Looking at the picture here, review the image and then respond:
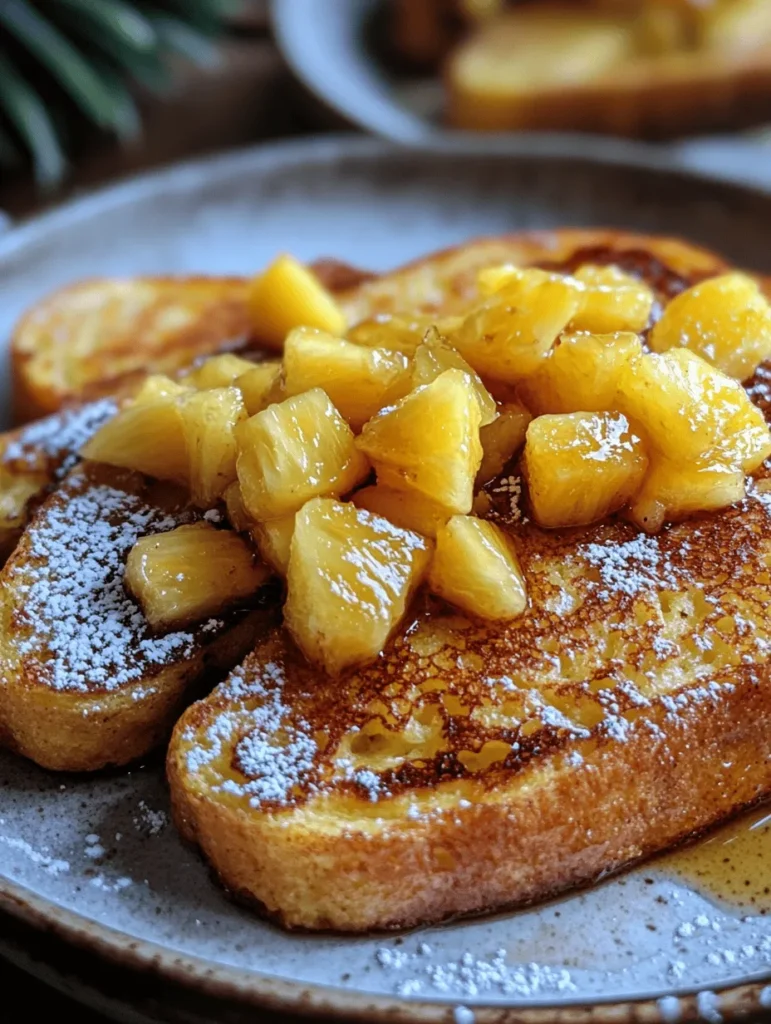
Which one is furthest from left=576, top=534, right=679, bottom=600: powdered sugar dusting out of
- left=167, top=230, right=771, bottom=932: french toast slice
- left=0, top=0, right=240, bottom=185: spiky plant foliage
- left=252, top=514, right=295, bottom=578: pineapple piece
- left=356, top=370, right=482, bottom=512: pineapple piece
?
left=0, top=0, right=240, bottom=185: spiky plant foliage

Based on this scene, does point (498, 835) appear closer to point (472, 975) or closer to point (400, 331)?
point (472, 975)

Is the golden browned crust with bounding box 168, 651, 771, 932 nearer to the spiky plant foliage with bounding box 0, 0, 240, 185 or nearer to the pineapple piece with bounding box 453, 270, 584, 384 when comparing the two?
the pineapple piece with bounding box 453, 270, 584, 384

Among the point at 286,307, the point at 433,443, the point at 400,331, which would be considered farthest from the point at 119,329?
the point at 433,443

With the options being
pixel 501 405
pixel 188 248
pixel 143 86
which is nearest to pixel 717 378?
pixel 501 405

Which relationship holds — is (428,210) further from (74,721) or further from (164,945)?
(164,945)

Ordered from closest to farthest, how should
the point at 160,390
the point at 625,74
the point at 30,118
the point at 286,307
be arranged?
the point at 160,390, the point at 286,307, the point at 30,118, the point at 625,74

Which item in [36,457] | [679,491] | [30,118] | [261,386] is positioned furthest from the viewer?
[30,118]
